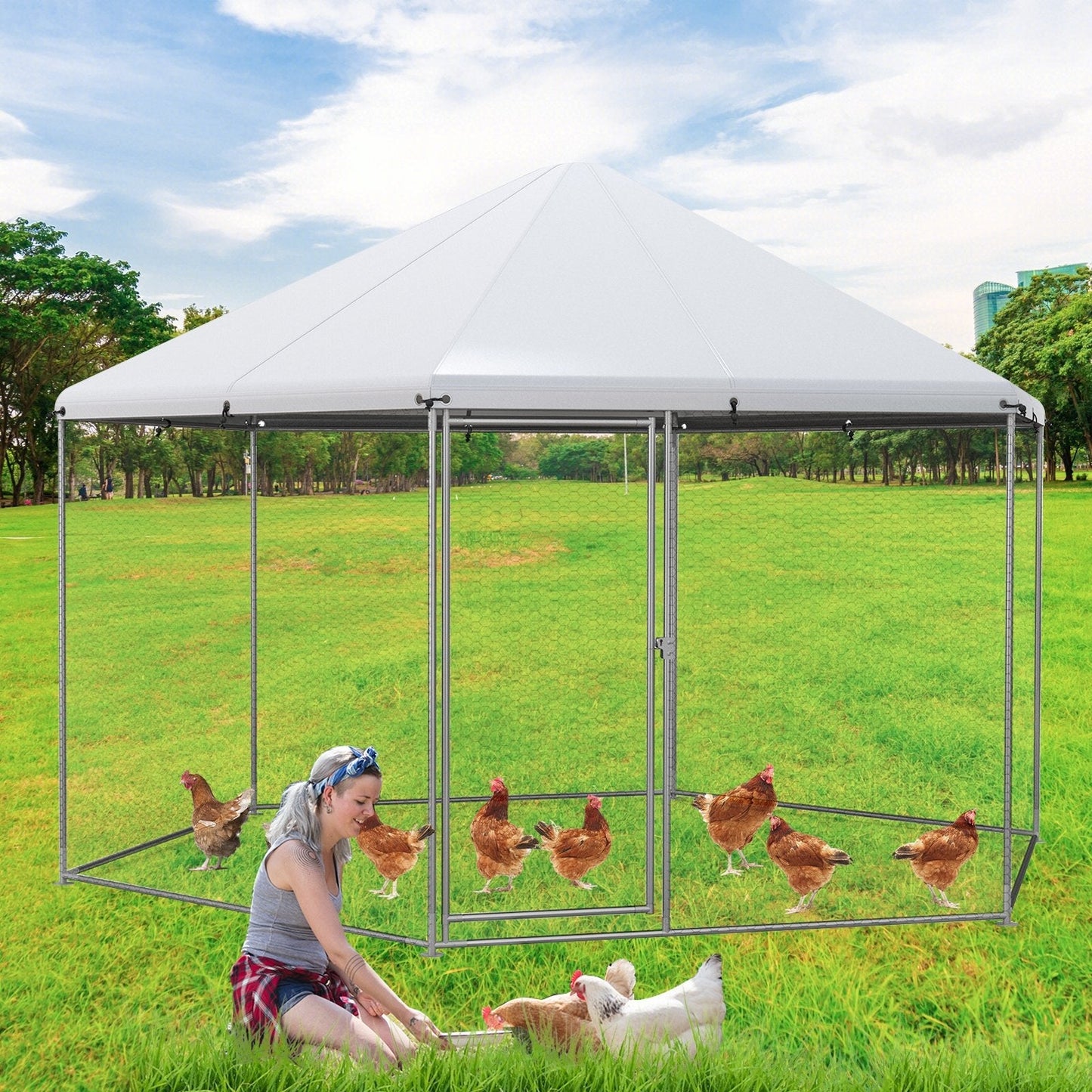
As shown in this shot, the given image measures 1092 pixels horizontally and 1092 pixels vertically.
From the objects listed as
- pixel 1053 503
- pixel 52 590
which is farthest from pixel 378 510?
pixel 1053 503

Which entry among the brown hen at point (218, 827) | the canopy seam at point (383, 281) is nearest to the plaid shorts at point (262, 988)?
the brown hen at point (218, 827)

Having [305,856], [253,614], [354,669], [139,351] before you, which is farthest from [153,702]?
[139,351]

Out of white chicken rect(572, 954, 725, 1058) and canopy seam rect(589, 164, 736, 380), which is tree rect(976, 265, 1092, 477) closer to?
canopy seam rect(589, 164, 736, 380)

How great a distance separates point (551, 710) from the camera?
963 cm

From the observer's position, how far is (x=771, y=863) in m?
5.37

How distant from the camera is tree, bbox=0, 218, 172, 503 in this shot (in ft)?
122

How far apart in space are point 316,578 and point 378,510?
13887 millimetres

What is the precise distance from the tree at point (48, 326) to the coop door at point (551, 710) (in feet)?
92.9

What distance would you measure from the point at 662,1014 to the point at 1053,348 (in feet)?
134

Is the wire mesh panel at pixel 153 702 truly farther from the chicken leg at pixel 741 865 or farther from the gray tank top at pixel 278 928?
the chicken leg at pixel 741 865

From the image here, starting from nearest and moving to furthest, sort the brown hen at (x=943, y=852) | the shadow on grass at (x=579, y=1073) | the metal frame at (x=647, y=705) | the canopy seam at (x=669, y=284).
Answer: the shadow on grass at (x=579, y=1073)
the metal frame at (x=647, y=705)
the canopy seam at (x=669, y=284)
the brown hen at (x=943, y=852)

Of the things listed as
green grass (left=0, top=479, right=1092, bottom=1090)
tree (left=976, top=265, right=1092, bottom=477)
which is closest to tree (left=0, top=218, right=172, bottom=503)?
green grass (left=0, top=479, right=1092, bottom=1090)

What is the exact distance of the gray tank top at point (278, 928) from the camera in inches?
127

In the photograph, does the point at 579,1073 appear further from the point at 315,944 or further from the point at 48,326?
the point at 48,326
